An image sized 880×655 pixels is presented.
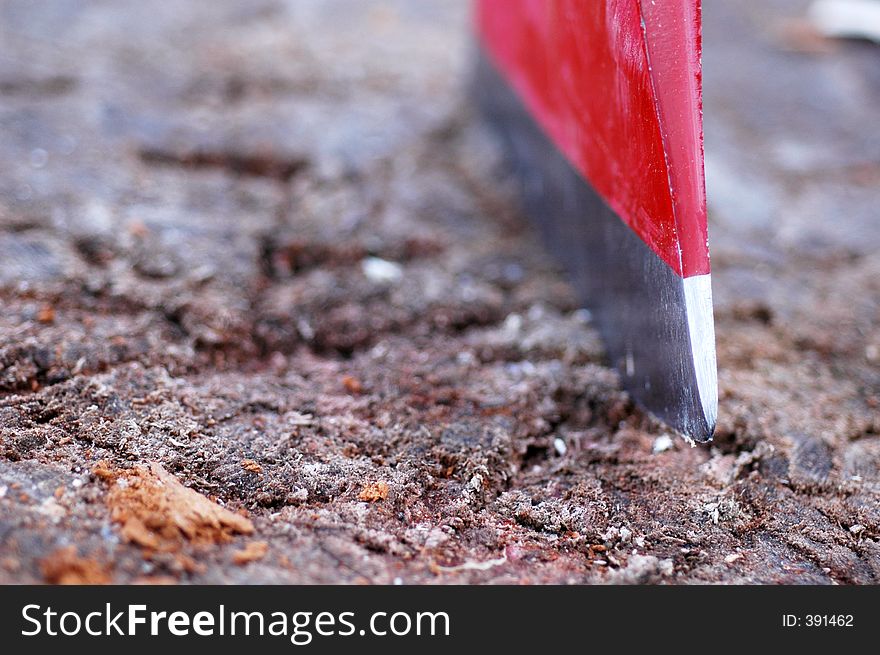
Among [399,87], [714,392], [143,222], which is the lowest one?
→ [714,392]

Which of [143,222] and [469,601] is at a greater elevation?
[143,222]

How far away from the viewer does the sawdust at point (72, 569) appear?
3.23ft

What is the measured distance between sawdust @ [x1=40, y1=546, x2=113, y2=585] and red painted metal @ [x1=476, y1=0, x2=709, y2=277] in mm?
1064

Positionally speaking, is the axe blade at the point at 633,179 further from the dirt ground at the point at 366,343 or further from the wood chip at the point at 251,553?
the wood chip at the point at 251,553

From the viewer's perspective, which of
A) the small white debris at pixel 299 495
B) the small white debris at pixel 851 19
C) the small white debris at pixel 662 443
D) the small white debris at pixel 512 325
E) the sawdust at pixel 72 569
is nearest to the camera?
the sawdust at pixel 72 569

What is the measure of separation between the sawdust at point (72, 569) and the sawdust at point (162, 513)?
0.21 feet

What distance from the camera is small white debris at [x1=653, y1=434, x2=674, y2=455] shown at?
4.81ft

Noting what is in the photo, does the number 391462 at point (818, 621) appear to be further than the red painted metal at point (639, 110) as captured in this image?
No

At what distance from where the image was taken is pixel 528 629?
1.05 metres

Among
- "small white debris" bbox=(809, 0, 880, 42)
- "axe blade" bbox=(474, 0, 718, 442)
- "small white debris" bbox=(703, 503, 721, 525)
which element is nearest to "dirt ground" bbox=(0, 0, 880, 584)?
"small white debris" bbox=(703, 503, 721, 525)

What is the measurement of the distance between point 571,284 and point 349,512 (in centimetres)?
Result: 103

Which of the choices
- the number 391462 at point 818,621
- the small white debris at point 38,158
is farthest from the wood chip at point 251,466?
the small white debris at point 38,158

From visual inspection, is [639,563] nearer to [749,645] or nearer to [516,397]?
[749,645]

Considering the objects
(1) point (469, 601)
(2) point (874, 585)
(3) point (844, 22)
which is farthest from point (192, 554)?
(3) point (844, 22)
